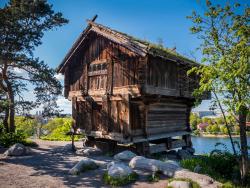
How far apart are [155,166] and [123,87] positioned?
18.8ft

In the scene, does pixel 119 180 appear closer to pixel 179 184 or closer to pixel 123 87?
pixel 179 184

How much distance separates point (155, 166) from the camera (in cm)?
949

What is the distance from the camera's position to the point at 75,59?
17.4 m

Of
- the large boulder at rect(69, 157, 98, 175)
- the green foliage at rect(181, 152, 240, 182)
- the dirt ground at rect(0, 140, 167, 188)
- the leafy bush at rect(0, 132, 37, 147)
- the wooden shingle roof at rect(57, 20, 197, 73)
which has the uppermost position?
the wooden shingle roof at rect(57, 20, 197, 73)

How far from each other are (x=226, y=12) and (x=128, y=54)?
5782mm

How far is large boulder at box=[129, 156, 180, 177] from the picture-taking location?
923 cm

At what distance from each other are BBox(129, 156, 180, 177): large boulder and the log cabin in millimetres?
3463

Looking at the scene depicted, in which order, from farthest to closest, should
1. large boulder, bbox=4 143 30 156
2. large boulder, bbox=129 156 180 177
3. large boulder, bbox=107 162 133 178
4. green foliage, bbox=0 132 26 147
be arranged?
green foliage, bbox=0 132 26 147 < large boulder, bbox=4 143 30 156 < large boulder, bbox=129 156 180 177 < large boulder, bbox=107 162 133 178

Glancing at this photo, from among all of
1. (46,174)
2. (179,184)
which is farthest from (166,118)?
(46,174)

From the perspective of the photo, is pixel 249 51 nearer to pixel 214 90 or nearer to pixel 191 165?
pixel 214 90

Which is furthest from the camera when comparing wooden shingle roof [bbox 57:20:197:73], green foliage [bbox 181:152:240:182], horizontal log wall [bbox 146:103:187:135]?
horizontal log wall [bbox 146:103:187:135]

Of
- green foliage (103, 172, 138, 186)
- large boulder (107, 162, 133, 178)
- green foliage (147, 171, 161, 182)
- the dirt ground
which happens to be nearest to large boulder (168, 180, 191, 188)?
the dirt ground

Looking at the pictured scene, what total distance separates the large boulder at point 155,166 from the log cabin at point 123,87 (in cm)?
346

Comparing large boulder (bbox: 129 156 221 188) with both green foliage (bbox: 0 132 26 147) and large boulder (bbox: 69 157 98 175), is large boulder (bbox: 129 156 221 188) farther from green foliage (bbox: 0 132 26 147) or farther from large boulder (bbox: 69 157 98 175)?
green foliage (bbox: 0 132 26 147)
